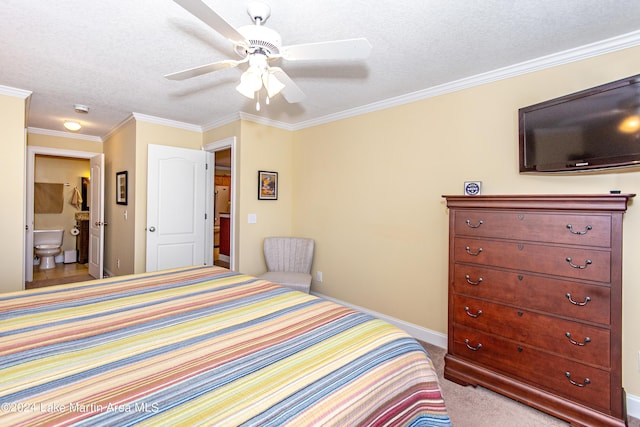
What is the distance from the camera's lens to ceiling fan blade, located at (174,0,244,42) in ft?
3.75

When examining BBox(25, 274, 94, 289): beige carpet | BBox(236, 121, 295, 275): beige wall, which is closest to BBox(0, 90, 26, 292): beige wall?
BBox(25, 274, 94, 289): beige carpet

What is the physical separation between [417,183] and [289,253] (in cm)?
181

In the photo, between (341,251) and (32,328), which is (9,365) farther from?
(341,251)

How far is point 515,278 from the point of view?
1.92m

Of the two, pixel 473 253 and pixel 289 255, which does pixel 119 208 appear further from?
pixel 473 253

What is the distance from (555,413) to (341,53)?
239 centimetres

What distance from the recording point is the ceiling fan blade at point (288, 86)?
180cm

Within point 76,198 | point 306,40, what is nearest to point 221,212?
point 76,198

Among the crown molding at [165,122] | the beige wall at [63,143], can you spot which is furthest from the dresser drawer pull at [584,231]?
the beige wall at [63,143]

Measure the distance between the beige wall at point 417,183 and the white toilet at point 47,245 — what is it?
186 inches

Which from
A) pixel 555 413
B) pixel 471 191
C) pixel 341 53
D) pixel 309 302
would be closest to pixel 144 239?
pixel 309 302

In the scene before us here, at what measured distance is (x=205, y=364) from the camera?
98cm

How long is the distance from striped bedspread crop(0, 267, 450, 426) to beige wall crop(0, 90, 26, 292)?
1.85 meters

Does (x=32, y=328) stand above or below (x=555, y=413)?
above
